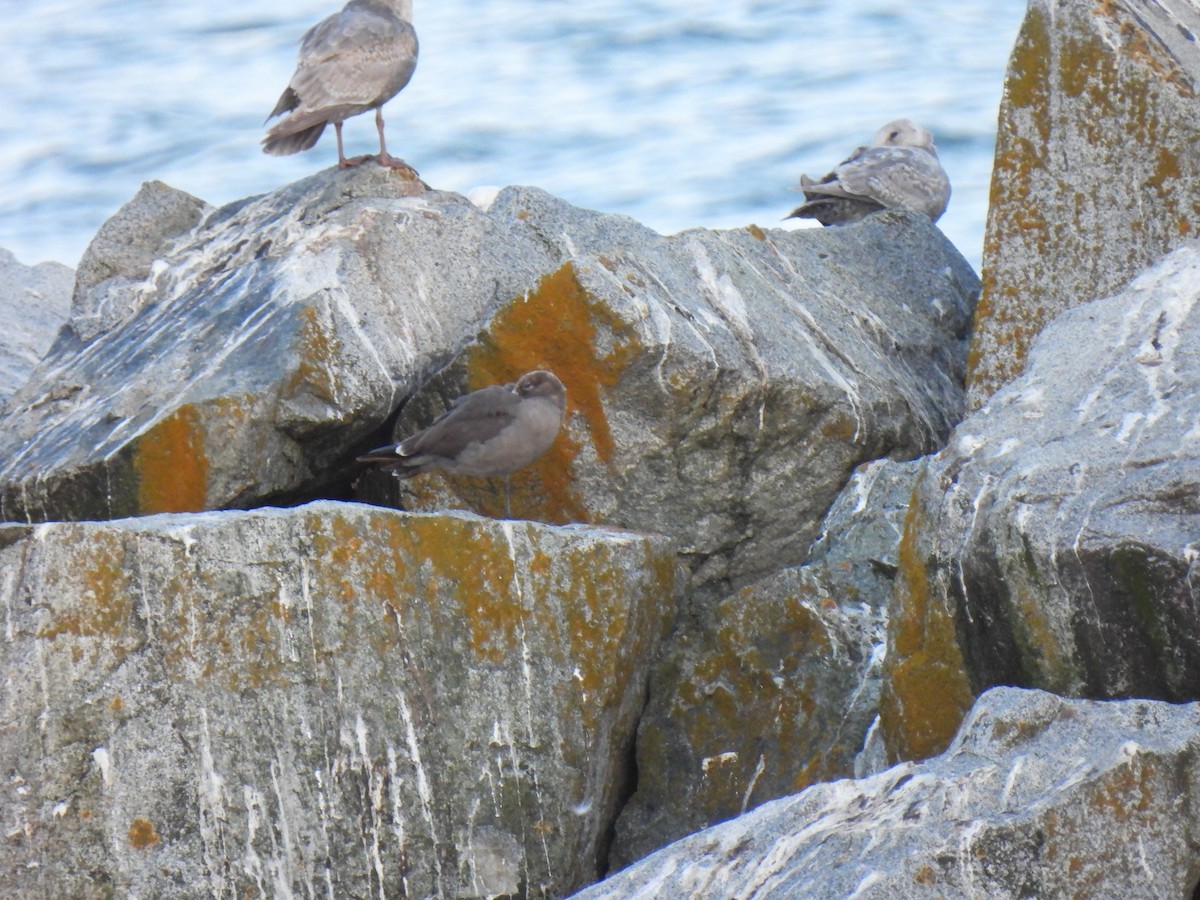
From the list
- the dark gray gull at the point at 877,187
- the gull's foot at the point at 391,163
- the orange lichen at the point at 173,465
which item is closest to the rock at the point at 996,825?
the orange lichen at the point at 173,465

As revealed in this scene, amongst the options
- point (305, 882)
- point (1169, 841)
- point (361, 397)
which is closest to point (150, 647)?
point (305, 882)

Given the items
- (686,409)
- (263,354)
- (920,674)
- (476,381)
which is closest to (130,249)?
(263,354)

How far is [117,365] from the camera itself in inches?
242

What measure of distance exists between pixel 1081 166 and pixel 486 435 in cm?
241

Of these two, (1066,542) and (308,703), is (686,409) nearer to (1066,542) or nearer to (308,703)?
(308,703)

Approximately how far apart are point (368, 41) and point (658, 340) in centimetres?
221

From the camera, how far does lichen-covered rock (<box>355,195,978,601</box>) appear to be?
5.87 meters

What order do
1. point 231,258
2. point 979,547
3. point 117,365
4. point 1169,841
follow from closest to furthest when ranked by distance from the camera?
point 1169,841
point 979,547
point 117,365
point 231,258

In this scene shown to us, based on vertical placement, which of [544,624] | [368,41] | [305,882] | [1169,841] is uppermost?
[368,41]

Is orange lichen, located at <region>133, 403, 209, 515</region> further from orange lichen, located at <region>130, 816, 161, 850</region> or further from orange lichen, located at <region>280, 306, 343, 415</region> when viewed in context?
orange lichen, located at <region>130, 816, 161, 850</region>

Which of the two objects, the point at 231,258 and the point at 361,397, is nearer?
the point at 361,397

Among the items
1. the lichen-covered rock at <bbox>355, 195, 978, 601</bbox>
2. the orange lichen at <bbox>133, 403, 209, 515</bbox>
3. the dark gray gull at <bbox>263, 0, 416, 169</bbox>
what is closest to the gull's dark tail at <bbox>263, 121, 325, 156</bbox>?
the dark gray gull at <bbox>263, 0, 416, 169</bbox>

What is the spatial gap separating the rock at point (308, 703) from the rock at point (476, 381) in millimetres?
971

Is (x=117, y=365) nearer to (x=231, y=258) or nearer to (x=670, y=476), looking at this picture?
(x=231, y=258)
